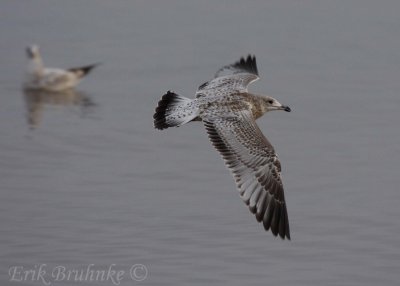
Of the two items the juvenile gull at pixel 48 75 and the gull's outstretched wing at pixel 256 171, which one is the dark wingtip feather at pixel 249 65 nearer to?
the gull's outstretched wing at pixel 256 171

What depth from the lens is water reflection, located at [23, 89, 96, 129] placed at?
43.5ft

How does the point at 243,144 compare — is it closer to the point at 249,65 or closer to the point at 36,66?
the point at 249,65

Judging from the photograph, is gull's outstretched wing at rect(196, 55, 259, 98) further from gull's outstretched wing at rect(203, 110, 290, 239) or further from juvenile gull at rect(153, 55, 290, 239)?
gull's outstretched wing at rect(203, 110, 290, 239)

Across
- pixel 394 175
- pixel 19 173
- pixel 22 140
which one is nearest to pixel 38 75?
pixel 22 140

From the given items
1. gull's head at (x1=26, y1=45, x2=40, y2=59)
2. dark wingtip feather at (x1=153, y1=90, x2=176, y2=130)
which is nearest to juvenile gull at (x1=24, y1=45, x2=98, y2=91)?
gull's head at (x1=26, y1=45, x2=40, y2=59)

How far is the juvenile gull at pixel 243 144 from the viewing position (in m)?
8.86

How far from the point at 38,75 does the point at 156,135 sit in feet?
9.27

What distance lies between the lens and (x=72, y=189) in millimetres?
10539

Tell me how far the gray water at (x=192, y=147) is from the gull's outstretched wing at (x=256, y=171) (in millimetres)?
468

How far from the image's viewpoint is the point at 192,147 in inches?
Result: 464

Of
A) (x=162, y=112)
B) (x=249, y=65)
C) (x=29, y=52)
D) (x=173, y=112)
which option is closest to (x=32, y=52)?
(x=29, y=52)

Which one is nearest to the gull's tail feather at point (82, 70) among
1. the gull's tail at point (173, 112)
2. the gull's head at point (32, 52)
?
the gull's head at point (32, 52)

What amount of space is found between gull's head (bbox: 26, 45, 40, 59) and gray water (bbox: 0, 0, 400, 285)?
428 millimetres

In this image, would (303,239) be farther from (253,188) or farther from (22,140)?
(22,140)
